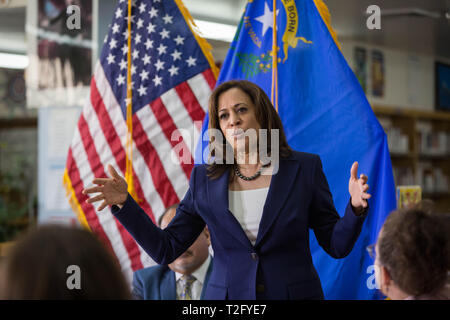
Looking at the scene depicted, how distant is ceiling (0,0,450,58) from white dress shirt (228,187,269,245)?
316 cm

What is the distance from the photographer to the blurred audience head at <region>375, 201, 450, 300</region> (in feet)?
3.64

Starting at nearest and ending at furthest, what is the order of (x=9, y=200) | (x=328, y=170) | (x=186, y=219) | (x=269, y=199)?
1. (x=269, y=199)
2. (x=186, y=219)
3. (x=328, y=170)
4. (x=9, y=200)

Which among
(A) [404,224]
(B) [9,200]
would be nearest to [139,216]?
(A) [404,224]

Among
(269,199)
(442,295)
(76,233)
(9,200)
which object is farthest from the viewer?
(9,200)

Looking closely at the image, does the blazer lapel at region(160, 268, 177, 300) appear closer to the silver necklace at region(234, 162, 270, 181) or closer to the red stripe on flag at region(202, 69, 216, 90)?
the silver necklace at region(234, 162, 270, 181)

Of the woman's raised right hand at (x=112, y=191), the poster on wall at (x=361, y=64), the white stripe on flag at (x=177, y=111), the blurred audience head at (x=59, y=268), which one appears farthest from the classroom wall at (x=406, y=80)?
the blurred audience head at (x=59, y=268)

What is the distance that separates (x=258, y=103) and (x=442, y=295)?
73cm

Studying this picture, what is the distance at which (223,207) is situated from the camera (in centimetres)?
149

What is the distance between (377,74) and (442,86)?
3.87 ft

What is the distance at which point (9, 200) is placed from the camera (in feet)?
21.6

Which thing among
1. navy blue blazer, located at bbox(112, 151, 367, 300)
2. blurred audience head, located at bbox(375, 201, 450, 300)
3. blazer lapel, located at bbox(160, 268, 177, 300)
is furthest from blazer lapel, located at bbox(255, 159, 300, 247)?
blazer lapel, located at bbox(160, 268, 177, 300)

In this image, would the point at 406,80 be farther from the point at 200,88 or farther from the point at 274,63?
the point at 274,63

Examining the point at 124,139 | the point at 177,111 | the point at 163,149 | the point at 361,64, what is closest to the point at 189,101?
the point at 177,111
